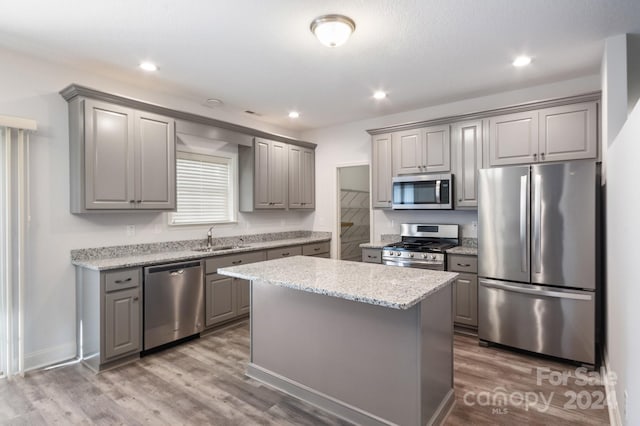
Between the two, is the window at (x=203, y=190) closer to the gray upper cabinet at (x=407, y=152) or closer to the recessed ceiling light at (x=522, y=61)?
the gray upper cabinet at (x=407, y=152)

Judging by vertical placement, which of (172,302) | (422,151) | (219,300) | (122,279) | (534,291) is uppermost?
(422,151)

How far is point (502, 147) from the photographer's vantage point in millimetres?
3693

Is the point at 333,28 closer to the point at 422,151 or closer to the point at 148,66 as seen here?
the point at 148,66

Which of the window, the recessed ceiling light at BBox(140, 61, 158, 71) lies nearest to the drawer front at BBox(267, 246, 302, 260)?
the window

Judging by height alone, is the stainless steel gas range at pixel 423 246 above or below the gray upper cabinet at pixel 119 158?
below

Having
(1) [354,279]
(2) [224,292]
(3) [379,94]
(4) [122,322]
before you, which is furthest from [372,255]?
(4) [122,322]

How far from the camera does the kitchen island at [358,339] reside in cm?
195

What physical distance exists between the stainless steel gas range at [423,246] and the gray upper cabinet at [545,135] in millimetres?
1060

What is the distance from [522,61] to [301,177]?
3.29 m

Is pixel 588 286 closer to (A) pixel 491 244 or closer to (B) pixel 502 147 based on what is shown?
(A) pixel 491 244

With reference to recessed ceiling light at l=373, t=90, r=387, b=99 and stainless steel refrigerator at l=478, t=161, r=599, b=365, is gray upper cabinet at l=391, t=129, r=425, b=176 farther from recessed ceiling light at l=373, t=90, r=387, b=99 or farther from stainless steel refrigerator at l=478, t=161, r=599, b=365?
stainless steel refrigerator at l=478, t=161, r=599, b=365

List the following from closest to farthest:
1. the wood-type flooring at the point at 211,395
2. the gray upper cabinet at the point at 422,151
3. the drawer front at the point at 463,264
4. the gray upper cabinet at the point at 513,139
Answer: the wood-type flooring at the point at 211,395 < the gray upper cabinet at the point at 513,139 < the drawer front at the point at 463,264 < the gray upper cabinet at the point at 422,151

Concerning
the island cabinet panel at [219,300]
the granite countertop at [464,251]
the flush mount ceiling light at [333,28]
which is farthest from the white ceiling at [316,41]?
the island cabinet panel at [219,300]

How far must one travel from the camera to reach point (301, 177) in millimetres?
5434
